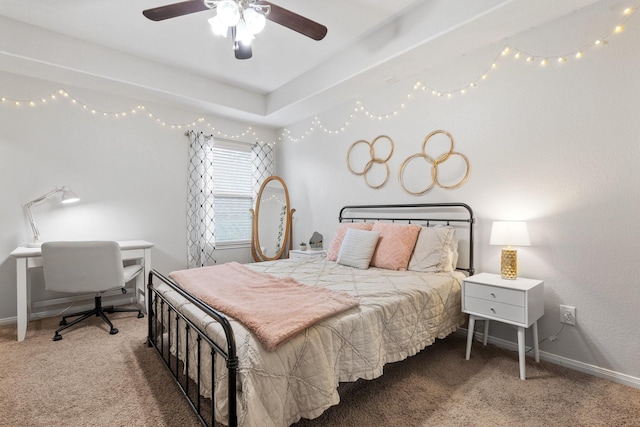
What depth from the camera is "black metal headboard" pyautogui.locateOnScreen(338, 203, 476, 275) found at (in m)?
2.71

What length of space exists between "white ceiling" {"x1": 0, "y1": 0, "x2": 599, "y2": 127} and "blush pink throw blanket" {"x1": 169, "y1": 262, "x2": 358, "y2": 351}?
209 centimetres

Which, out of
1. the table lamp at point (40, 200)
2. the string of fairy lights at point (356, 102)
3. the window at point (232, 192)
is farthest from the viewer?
the window at point (232, 192)

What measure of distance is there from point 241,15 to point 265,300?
1.66m

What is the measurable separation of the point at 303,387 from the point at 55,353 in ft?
7.29

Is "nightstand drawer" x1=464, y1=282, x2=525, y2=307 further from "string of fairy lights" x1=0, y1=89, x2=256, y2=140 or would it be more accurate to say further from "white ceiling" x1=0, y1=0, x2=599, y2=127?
"string of fairy lights" x1=0, y1=89, x2=256, y2=140

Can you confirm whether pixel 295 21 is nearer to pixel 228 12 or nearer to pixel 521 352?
pixel 228 12

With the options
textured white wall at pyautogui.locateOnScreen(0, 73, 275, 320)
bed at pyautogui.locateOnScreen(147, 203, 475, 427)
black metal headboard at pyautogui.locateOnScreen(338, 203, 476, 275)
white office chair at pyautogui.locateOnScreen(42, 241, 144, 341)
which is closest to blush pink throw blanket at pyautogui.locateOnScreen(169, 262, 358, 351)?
bed at pyautogui.locateOnScreen(147, 203, 475, 427)

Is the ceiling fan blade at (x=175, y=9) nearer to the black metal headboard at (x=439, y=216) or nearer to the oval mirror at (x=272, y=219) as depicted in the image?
the black metal headboard at (x=439, y=216)

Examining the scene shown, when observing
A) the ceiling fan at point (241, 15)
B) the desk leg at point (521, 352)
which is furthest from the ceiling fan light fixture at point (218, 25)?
the desk leg at point (521, 352)

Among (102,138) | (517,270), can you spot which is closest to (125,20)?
(102,138)

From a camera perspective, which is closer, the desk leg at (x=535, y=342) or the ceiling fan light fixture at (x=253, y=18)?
the ceiling fan light fixture at (x=253, y=18)

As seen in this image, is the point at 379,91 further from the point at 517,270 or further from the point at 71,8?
the point at 71,8

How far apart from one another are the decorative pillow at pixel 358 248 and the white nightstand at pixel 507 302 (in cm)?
85

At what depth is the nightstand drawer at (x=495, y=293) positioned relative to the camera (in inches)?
79.5
